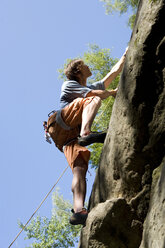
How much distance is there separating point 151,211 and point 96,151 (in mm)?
8694

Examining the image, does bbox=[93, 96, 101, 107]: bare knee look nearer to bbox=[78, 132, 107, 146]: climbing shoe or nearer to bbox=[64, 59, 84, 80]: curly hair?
bbox=[78, 132, 107, 146]: climbing shoe

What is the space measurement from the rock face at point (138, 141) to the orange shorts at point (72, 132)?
0.88m

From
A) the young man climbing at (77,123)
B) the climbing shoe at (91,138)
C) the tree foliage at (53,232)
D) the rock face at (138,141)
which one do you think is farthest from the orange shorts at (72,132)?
the tree foliage at (53,232)

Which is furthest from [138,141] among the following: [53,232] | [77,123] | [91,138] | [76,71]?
[53,232]

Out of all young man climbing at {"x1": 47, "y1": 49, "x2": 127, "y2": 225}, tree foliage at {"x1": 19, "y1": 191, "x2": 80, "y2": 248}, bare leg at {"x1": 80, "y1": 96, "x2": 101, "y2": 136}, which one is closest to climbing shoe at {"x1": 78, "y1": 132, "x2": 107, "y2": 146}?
young man climbing at {"x1": 47, "y1": 49, "x2": 127, "y2": 225}

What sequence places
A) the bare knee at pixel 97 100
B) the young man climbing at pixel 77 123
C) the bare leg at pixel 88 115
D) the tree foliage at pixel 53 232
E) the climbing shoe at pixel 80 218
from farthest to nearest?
1. the tree foliage at pixel 53 232
2. the bare knee at pixel 97 100
3. the bare leg at pixel 88 115
4. the young man climbing at pixel 77 123
5. the climbing shoe at pixel 80 218

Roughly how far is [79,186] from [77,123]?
1.00 metres

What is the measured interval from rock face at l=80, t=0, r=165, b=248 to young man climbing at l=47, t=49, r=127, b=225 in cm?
49

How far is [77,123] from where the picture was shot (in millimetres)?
5109

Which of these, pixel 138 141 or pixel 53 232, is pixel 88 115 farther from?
pixel 53 232

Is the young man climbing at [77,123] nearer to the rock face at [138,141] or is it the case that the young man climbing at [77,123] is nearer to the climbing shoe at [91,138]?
the climbing shoe at [91,138]

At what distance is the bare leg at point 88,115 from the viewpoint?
4.70 metres

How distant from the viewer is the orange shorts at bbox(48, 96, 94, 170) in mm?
4840

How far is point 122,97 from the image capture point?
161 inches
